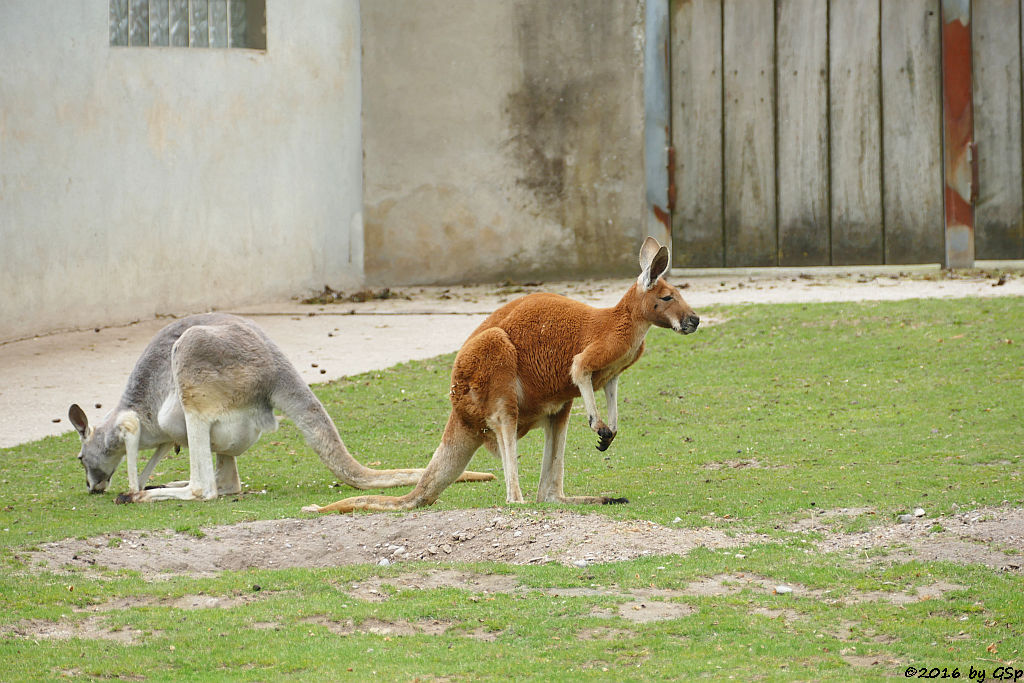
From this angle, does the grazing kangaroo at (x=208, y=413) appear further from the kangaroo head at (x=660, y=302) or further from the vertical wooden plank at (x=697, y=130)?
the vertical wooden plank at (x=697, y=130)

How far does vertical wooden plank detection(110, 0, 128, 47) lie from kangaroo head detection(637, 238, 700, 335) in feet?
23.1

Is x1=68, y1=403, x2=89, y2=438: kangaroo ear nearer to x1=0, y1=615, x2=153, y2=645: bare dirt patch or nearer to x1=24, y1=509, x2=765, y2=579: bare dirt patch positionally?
x1=24, y1=509, x2=765, y2=579: bare dirt patch

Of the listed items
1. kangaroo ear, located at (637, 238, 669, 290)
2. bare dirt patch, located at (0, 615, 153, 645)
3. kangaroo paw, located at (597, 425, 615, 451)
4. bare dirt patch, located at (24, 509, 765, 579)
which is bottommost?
bare dirt patch, located at (0, 615, 153, 645)

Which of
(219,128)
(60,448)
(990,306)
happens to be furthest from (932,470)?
(219,128)

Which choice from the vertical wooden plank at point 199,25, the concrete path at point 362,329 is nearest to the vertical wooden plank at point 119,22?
the vertical wooden plank at point 199,25

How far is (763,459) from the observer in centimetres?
737

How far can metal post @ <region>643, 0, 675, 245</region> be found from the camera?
1267 centimetres

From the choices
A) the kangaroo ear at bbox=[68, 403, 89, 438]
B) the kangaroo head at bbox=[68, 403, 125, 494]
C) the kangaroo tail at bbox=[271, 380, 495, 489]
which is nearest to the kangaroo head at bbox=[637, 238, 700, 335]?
the kangaroo tail at bbox=[271, 380, 495, 489]

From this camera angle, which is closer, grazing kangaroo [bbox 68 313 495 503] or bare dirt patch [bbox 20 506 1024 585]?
bare dirt patch [bbox 20 506 1024 585]

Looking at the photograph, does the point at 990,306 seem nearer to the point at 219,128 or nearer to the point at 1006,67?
the point at 1006,67

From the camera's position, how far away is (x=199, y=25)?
1190 centimetres

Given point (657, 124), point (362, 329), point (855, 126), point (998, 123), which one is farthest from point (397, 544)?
point (998, 123)

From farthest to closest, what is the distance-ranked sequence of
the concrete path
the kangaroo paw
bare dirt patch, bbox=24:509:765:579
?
1. the concrete path
2. the kangaroo paw
3. bare dirt patch, bbox=24:509:765:579

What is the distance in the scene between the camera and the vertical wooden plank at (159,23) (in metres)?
11.6
